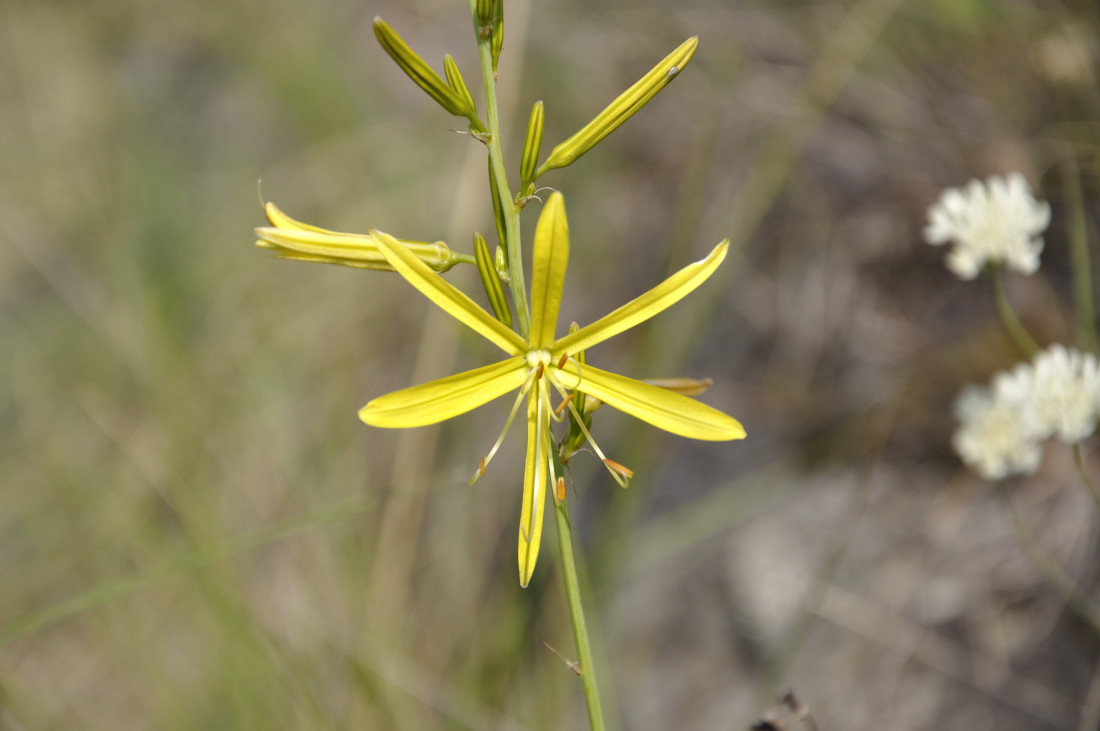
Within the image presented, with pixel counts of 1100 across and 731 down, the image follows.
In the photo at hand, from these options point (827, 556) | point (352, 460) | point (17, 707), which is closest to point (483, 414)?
point (352, 460)

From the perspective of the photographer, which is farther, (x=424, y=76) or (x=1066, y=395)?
(x=1066, y=395)

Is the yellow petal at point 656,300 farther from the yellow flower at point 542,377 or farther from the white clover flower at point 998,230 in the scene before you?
the white clover flower at point 998,230

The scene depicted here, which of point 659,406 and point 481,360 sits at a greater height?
point 481,360

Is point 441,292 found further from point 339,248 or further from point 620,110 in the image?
A: point 620,110

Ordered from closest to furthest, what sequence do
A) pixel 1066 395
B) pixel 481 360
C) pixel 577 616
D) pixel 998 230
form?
1. pixel 577 616
2. pixel 1066 395
3. pixel 998 230
4. pixel 481 360

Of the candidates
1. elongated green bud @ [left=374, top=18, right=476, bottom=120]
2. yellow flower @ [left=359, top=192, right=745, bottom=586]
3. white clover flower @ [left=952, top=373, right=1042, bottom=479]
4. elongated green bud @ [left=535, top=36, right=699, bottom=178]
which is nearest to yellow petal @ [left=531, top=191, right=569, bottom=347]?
yellow flower @ [left=359, top=192, right=745, bottom=586]

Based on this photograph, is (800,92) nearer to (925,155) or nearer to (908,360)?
(925,155)

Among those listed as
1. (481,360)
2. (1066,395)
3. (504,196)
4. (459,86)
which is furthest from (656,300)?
(481,360)

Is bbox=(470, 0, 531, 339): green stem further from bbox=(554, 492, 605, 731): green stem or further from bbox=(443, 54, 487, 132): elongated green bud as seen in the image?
bbox=(554, 492, 605, 731): green stem
